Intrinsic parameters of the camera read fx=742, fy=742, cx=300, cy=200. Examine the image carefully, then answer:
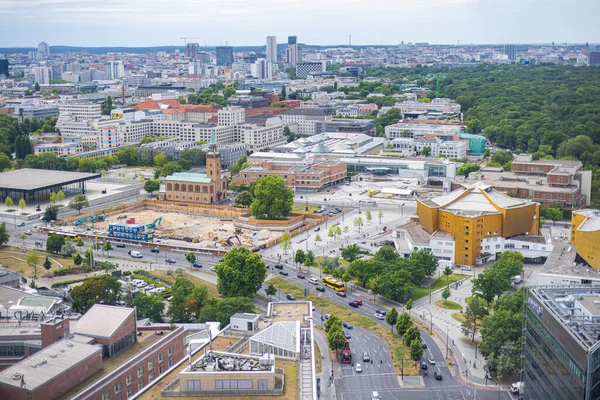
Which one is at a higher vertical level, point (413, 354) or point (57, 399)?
point (57, 399)

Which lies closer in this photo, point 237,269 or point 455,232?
point 237,269

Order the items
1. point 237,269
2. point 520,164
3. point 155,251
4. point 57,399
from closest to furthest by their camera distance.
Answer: point 57,399 < point 237,269 < point 155,251 < point 520,164

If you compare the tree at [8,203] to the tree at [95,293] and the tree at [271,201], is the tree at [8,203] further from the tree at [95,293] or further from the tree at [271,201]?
the tree at [95,293]

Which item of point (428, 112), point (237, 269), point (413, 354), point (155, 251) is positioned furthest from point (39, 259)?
point (428, 112)

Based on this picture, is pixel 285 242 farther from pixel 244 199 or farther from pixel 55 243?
pixel 55 243

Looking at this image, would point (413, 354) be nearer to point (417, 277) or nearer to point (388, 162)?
point (417, 277)

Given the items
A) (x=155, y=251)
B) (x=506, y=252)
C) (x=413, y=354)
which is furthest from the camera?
(x=155, y=251)

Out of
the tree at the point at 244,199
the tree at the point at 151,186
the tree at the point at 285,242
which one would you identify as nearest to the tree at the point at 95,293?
the tree at the point at 285,242
